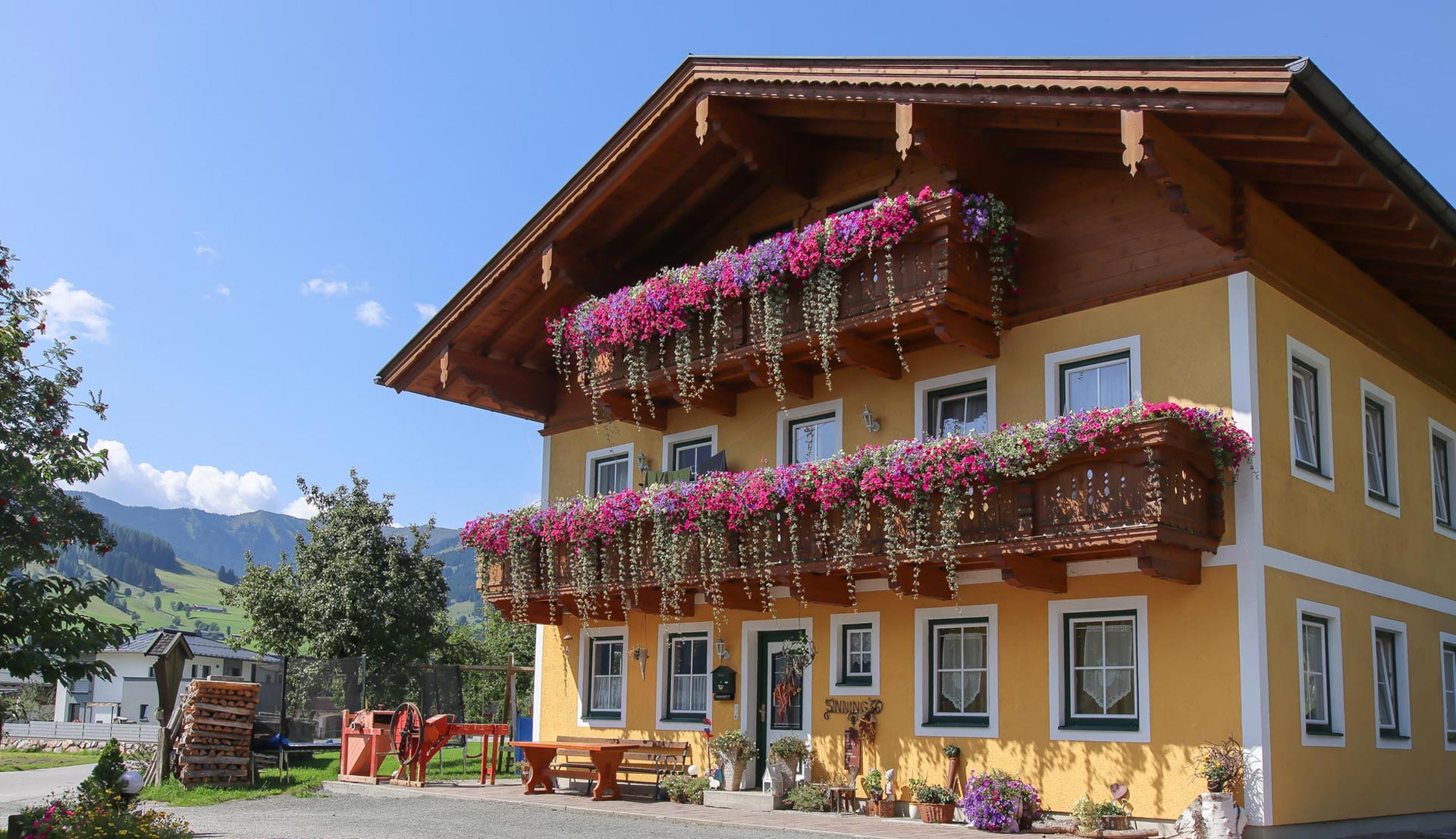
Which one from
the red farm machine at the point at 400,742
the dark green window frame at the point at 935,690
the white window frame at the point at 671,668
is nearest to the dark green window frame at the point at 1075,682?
the dark green window frame at the point at 935,690

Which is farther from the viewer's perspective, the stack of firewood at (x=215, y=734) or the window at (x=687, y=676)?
the stack of firewood at (x=215, y=734)

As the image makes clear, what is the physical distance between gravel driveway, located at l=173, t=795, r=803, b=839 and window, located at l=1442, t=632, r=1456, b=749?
30.8 ft

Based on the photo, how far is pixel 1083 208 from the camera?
51.3 ft

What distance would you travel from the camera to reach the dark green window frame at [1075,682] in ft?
46.2

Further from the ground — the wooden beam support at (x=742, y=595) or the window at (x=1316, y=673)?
the wooden beam support at (x=742, y=595)

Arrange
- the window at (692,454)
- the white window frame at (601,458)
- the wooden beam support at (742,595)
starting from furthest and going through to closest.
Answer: the white window frame at (601,458), the window at (692,454), the wooden beam support at (742,595)

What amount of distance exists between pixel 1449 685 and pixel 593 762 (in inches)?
460

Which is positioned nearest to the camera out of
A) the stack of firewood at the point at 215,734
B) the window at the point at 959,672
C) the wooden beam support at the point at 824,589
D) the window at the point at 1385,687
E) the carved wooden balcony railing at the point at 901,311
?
the carved wooden balcony railing at the point at 901,311

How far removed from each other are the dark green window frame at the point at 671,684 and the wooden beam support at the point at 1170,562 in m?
7.29

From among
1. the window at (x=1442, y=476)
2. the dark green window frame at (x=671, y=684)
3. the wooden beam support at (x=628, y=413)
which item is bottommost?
the dark green window frame at (x=671, y=684)

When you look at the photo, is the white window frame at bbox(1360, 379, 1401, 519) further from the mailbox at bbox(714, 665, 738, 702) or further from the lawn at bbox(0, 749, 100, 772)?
the lawn at bbox(0, 749, 100, 772)

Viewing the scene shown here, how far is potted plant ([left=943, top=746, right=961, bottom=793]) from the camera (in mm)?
15344

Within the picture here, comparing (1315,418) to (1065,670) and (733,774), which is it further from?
(733,774)

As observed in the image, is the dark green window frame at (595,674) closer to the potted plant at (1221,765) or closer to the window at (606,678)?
the window at (606,678)
